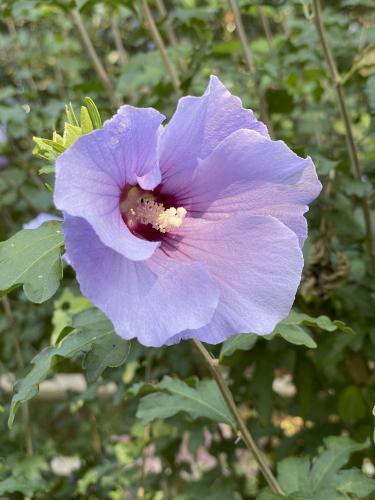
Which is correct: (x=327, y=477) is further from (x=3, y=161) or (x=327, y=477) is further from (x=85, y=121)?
(x=3, y=161)

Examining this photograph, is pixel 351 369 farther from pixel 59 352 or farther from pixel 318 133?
pixel 59 352

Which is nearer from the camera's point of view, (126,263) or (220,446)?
(126,263)

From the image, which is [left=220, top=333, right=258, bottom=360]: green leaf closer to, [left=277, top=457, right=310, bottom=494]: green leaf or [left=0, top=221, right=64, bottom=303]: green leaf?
[left=277, top=457, right=310, bottom=494]: green leaf

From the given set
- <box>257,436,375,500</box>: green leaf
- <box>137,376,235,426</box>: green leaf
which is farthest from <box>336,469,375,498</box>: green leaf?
<box>137,376,235,426</box>: green leaf

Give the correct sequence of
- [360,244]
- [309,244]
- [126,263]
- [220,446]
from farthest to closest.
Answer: [220,446]
[360,244]
[309,244]
[126,263]

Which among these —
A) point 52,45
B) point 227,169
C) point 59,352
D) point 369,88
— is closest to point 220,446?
point 369,88

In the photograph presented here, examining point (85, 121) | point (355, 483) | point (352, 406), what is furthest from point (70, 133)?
point (352, 406)
